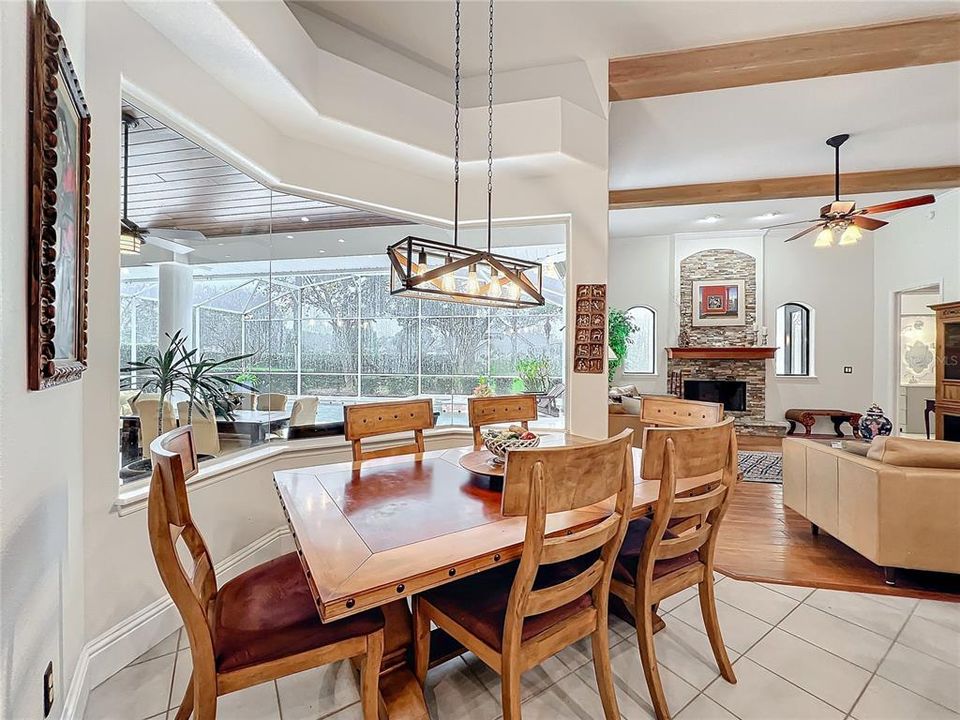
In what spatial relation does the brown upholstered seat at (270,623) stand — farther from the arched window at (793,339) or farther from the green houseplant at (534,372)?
the arched window at (793,339)

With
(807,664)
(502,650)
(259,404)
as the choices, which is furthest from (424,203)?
(807,664)

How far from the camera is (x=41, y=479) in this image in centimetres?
131

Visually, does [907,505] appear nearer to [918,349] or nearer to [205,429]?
[205,429]

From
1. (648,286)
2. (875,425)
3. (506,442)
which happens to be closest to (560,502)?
(506,442)

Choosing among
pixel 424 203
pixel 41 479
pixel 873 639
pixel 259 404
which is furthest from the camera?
pixel 424 203

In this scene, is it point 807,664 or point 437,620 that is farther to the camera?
point 807,664

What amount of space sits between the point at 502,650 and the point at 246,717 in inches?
41.2

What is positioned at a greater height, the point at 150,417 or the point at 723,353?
the point at 723,353

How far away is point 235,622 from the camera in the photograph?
1388 millimetres

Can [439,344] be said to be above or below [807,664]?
above

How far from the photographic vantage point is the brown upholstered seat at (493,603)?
1.43 meters

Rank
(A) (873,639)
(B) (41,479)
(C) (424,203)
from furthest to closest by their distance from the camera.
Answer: (C) (424,203) < (A) (873,639) < (B) (41,479)

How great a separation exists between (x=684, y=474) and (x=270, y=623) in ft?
4.73

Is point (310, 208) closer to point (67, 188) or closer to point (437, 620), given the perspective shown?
point (67, 188)
